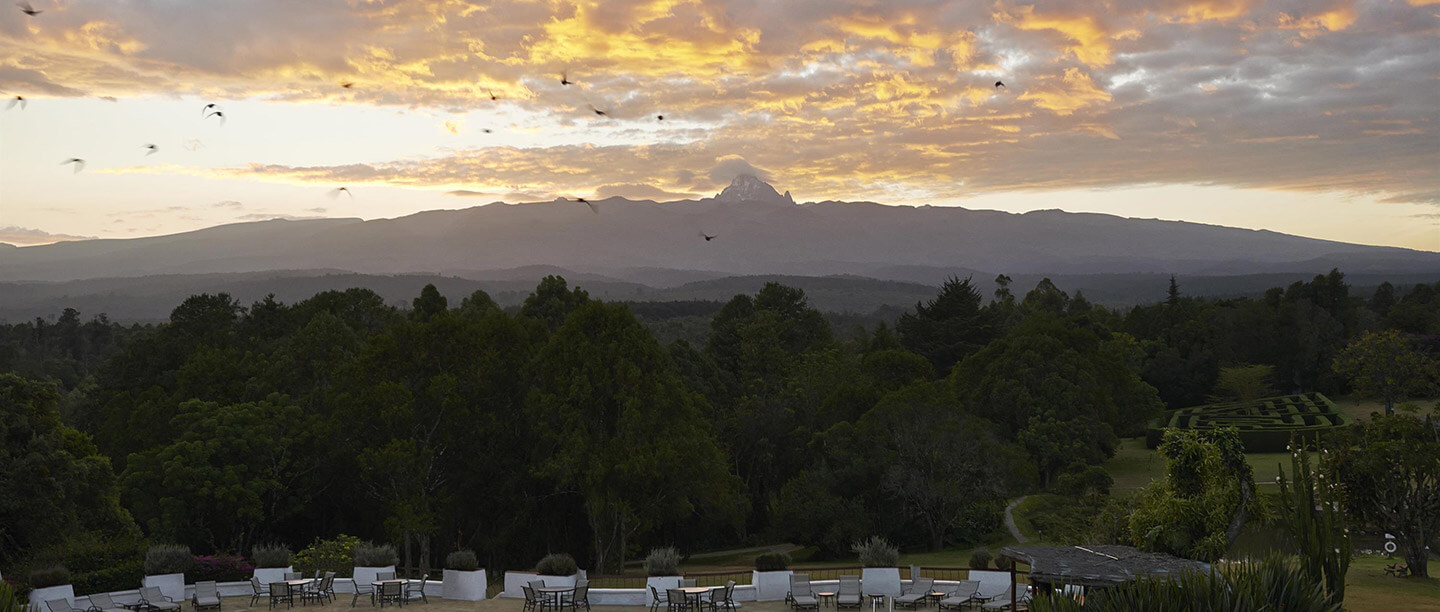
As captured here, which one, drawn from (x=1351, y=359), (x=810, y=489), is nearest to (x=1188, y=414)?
(x=1351, y=359)

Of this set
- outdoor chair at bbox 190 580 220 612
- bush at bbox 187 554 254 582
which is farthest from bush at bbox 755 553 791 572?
bush at bbox 187 554 254 582

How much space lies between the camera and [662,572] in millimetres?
21953

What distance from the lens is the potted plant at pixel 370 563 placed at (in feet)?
74.4

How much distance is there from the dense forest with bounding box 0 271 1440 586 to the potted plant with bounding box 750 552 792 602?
47.4ft

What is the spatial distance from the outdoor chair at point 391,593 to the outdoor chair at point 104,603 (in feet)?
15.2

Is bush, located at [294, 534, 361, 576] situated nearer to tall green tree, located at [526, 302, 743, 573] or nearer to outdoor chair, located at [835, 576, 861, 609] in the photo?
tall green tree, located at [526, 302, 743, 573]

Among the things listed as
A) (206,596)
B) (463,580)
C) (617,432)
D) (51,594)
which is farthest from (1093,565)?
(617,432)

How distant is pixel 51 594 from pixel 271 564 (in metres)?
4.20

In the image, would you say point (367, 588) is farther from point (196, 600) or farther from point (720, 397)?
point (720, 397)

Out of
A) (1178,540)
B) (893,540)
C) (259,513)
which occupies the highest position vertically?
(1178,540)

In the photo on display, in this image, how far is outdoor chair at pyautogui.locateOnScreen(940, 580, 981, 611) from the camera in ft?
66.4

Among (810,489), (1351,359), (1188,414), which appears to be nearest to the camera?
(810,489)

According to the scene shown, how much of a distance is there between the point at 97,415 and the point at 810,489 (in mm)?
32961

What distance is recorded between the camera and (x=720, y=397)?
61594 millimetres
